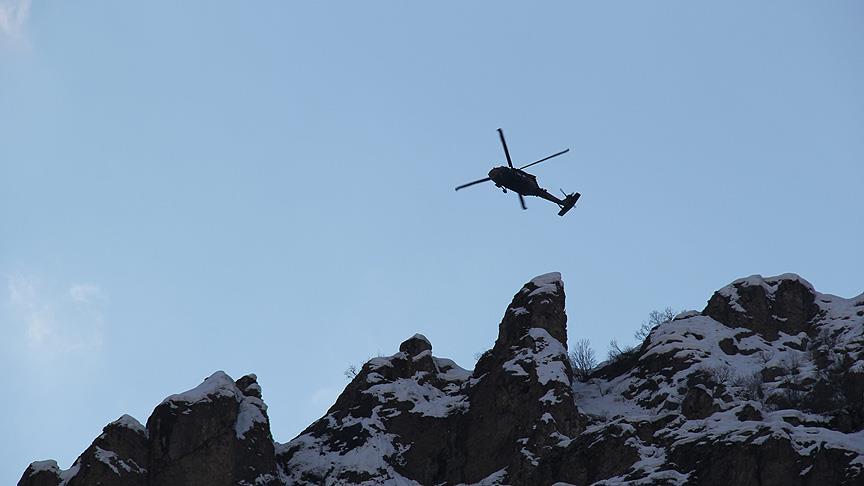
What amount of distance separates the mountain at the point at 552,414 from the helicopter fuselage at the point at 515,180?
36.4 feet

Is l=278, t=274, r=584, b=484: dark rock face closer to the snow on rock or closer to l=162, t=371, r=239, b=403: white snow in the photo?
the snow on rock

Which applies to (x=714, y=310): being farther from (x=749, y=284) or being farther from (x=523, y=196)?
(x=523, y=196)

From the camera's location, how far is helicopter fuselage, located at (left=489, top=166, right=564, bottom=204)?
9325 cm

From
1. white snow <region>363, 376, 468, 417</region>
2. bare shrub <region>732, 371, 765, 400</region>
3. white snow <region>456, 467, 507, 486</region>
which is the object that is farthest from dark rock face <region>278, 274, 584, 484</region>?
bare shrub <region>732, 371, 765, 400</region>

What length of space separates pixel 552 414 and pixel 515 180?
619 inches

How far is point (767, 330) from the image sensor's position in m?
105

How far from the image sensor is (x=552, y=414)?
302 feet

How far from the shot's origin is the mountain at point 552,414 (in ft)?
267

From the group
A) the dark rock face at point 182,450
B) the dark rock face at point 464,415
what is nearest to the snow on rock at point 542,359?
the dark rock face at point 464,415

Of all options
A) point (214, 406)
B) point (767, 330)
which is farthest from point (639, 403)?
point (214, 406)

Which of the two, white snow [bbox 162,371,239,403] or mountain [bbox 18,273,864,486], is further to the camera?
white snow [bbox 162,371,239,403]

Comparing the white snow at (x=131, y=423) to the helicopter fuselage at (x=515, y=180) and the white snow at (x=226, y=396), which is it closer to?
the white snow at (x=226, y=396)

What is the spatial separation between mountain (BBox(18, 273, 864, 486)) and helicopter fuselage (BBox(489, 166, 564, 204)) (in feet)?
36.4

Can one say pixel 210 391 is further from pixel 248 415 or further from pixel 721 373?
pixel 721 373
